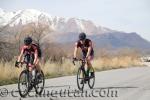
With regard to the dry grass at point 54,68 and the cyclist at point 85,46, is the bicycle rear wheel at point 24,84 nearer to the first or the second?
the cyclist at point 85,46

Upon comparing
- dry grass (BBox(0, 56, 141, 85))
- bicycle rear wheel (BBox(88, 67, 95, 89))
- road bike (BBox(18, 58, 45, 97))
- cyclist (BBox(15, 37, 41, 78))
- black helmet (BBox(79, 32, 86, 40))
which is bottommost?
dry grass (BBox(0, 56, 141, 85))

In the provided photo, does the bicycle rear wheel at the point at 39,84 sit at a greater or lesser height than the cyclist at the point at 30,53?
lesser

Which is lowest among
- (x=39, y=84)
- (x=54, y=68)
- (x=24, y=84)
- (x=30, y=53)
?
(x=54, y=68)

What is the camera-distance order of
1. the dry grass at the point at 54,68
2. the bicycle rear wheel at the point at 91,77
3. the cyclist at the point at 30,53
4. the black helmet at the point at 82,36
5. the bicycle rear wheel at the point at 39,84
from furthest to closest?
the dry grass at the point at 54,68 → the bicycle rear wheel at the point at 91,77 → the black helmet at the point at 82,36 → the bicycle rear wheel at the point at 39,84 → the cyclist at the point at 30,53

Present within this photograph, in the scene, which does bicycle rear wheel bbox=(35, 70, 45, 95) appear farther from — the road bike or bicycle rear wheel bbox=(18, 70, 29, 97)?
bicycle rear wheel bbox=(18, 70, 29, 97)

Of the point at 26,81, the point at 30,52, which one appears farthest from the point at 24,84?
the point at 30,52

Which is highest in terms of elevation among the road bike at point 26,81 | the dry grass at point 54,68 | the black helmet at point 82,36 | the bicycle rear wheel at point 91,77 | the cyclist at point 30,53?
the black helmet at point 82,36

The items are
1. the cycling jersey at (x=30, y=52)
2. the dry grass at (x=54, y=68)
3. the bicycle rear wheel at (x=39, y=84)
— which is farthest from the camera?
the dry grass at (x=54, y=68)

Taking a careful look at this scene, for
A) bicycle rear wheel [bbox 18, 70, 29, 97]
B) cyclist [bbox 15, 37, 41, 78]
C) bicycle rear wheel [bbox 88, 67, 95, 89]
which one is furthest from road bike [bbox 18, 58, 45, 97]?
bicycle rear wheel [bbox 88, 67, 95, 89]

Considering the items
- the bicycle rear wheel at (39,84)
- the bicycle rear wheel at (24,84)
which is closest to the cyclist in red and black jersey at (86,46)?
the bicycle rear wheel at (39,84)

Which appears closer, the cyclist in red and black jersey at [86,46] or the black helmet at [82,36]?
the black helmet at [82,36]

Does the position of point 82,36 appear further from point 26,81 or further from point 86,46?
point 26,81

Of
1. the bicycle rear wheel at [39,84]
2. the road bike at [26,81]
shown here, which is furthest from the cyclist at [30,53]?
the bicycle rear wheel at [39,84]

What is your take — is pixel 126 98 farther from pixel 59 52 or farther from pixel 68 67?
pixel 59 52
